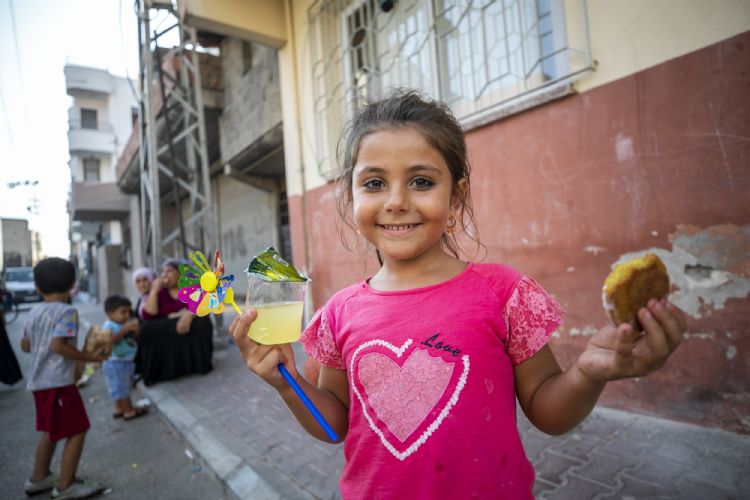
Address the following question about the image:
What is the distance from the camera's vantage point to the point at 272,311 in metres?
1.08

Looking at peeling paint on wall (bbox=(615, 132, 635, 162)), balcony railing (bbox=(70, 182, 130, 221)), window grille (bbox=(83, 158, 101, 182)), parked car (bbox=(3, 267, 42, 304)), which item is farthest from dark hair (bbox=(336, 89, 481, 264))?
window grille (bbox=(83, 158, 101, 182))

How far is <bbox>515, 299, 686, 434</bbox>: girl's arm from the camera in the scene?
762 millimetres

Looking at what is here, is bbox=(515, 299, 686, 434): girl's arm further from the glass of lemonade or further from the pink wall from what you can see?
the pink wall

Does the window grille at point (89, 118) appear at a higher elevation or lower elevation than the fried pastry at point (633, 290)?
higher

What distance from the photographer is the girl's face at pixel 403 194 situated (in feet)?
3.70

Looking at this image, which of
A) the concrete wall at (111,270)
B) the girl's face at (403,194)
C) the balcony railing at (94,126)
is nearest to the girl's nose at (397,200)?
the girl's face at (403,194)

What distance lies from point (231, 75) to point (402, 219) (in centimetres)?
782

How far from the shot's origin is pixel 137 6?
544cm

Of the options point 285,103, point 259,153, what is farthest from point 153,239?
point 285,103

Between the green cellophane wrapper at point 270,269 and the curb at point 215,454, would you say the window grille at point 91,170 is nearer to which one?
the curb at point 215,454

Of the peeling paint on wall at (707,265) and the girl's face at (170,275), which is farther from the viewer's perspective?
the girl's face at (170,275)

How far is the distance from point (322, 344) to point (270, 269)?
0.33 metres

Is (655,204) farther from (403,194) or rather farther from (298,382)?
(298,382)

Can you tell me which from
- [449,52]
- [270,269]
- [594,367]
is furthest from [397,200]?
[449,52]
